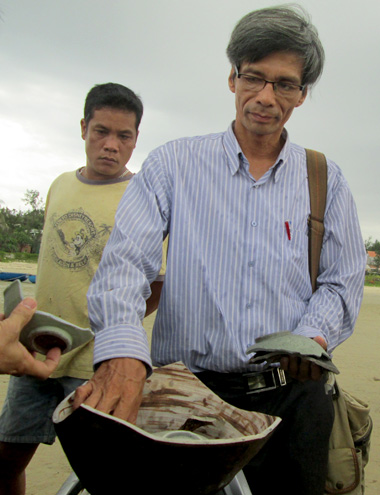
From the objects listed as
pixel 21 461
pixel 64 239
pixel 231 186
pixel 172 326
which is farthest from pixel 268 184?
pixel 21 461

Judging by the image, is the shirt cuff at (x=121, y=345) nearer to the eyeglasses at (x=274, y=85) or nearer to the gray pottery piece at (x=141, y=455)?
the gray pottery piece at (x=141, y=455)

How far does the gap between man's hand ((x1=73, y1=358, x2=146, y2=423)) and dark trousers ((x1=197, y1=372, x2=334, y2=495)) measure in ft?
1.68

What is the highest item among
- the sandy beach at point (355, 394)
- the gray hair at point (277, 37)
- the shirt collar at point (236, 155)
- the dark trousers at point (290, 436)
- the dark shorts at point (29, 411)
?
the gray hair at point (277, 37)

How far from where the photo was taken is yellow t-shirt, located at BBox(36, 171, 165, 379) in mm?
2648

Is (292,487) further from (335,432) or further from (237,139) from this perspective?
(237,139)

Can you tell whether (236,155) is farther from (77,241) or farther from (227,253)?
(77,241)

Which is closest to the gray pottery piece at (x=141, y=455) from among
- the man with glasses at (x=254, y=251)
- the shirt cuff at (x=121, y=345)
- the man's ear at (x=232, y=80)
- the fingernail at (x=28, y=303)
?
the shirt cuff at (x=121, y=345)

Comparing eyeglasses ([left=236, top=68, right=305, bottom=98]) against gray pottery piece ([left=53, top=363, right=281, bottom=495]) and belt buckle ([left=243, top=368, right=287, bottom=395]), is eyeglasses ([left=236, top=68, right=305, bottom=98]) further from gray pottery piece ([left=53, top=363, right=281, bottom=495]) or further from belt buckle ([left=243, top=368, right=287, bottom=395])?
gray pottery piece ([left=53, top=363, right=281, bottom=495])

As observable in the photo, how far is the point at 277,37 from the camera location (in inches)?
75.7

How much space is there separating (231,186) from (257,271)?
33cm

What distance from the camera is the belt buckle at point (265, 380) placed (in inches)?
70.9

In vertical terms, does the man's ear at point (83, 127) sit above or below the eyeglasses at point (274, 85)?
above

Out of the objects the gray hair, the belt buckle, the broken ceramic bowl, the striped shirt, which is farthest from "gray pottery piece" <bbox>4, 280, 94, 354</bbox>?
the gray hair

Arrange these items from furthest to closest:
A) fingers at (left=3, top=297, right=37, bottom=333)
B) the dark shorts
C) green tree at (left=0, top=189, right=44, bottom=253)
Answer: green tree at (left=0, top=189, right=44, bottom=253) < the dark shorts < fingers at (left=3, top=297, right=37, bottom=333)
